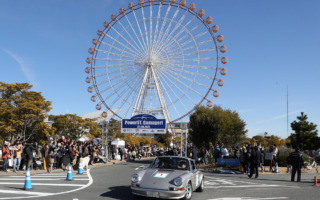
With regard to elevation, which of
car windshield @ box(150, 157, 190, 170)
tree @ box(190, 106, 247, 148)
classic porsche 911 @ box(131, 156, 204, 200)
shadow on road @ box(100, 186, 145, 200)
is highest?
tree @ box(190, 106, 247, 148)

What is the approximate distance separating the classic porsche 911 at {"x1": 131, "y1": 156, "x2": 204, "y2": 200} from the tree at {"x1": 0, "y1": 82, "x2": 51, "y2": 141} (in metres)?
19.8

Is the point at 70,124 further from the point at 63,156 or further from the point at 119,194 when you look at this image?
the point at 119,194

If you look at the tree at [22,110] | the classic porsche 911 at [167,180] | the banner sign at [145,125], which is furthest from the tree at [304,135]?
the classic porsche 911 at [167,180]

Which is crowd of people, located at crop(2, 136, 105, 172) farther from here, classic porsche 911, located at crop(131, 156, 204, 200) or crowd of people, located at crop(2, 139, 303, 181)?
classic porsche 911, located at crop(131, 156, 204, 200)

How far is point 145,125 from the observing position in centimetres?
2817

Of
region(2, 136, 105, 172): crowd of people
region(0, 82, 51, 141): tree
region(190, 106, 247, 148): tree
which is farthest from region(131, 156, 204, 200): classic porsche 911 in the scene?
region(190, 106, 247, 148): tree

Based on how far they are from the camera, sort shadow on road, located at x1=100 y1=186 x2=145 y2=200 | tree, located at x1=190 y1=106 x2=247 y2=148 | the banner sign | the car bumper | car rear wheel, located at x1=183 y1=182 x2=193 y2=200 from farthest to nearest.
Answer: tree, located at x1=190 y1=106 x2=247 y2=148, the banner sign, shadow on road, located at x1=100 y1=186 x2=145 y2=200, car rear wheel, located at x1=183 y1=182 x2=193 y2=200, the car bumper

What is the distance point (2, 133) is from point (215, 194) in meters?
22.1

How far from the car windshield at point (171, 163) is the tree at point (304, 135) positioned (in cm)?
4143

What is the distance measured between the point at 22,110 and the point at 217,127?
18.2m

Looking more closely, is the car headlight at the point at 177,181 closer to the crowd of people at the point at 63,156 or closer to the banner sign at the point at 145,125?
the crowd of people at the point at 63,156

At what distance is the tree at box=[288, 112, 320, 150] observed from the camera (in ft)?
149

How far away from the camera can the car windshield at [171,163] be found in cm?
927

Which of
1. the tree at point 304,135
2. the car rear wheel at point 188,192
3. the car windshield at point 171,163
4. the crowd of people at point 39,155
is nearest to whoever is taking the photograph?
the car rear wheel at point 188,192
